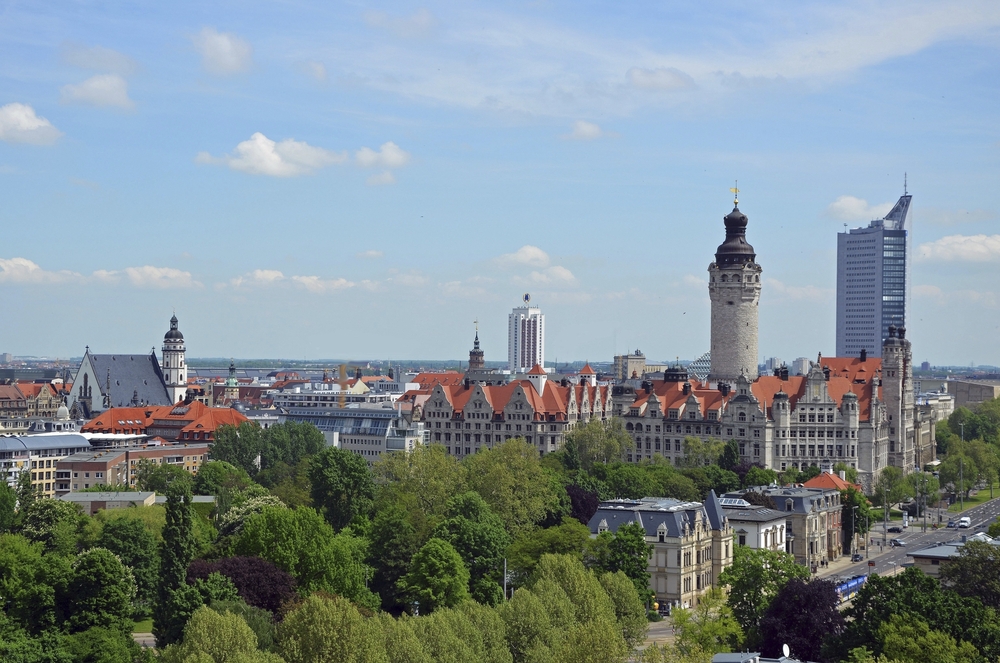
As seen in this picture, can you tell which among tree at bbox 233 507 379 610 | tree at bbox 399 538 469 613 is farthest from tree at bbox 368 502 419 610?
tree at bbox 399 538 469 613

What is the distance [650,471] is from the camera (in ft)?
455

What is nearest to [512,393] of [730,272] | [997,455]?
[730,272]

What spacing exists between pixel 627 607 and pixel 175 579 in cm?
2386

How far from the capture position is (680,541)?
97.2 meters

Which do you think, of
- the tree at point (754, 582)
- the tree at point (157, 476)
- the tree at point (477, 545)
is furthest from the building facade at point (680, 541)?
the tree at point (157, 476)

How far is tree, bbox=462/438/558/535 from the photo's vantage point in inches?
4432

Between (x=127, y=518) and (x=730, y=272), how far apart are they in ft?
→ 318

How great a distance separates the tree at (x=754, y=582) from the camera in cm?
8312

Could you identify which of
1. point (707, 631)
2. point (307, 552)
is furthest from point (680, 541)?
point (307, 552)

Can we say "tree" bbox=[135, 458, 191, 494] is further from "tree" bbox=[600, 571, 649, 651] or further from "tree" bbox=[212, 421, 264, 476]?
"tree" bbox=[600, 571, 649, 651]

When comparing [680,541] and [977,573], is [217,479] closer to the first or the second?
[680,541]

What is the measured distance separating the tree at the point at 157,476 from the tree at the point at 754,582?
61.6 meters

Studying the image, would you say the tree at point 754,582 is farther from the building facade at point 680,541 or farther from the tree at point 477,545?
the tree at point 477,545

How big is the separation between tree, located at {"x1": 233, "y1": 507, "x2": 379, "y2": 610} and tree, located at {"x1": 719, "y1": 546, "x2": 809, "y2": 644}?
20528mm
